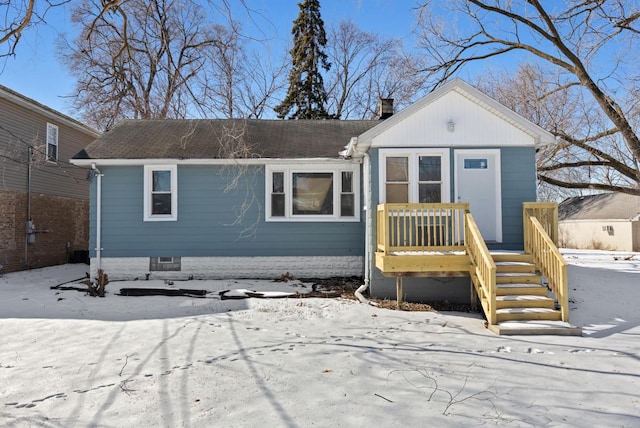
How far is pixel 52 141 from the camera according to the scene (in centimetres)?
1430

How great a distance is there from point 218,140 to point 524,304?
8.19 metres

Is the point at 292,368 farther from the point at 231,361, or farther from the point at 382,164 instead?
the point at 382,164

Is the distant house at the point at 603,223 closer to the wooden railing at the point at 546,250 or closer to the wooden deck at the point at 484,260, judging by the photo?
the wooden railing at the point at 546,250

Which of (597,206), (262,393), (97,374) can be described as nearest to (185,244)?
(97,374)

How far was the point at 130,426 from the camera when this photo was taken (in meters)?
3.18

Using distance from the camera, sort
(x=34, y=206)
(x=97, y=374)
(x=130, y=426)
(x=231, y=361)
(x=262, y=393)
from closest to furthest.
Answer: (x=130, y=426)
(x=262, y=393)
(x=97, y=374)
(x=231, y=361)
(x=34, y=206)

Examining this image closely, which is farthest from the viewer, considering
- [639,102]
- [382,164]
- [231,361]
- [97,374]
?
[639,102]

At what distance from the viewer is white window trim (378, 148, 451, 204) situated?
839 cm

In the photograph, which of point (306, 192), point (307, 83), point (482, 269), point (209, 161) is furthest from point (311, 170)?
point (307, 83)

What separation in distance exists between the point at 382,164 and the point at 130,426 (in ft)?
21.3

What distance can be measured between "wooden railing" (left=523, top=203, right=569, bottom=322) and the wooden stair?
0.49 feet

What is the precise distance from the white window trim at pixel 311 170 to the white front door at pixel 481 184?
2.63m

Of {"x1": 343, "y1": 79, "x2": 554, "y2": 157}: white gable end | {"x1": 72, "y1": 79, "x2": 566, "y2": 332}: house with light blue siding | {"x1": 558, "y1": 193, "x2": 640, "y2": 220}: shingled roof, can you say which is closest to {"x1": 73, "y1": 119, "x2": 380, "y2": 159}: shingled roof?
{"x1": 72, "y1": 79, "x2": 566, "y2": 332}: house with light blue siding

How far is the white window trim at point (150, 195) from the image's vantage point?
10188 millimetres
